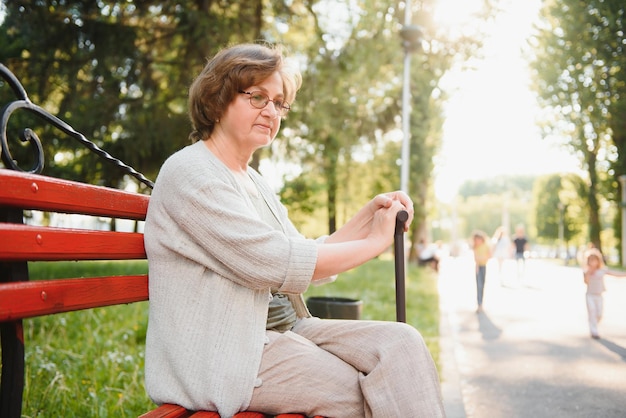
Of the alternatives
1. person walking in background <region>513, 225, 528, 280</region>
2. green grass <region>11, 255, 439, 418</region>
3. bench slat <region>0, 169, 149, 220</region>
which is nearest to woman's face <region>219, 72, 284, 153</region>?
bench slat <region>0, 169, 149, 220</region>

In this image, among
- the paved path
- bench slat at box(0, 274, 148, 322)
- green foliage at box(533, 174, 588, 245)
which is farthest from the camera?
green foliage at box(533, 174, 588, 245)

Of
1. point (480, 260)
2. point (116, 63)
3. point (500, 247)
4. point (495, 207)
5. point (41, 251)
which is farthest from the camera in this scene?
point (495, 207)

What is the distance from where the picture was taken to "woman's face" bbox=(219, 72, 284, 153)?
2.13 meters

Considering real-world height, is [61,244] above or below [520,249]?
above

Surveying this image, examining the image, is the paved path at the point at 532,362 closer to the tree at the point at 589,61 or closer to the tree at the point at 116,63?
the tree at the point at 589,61

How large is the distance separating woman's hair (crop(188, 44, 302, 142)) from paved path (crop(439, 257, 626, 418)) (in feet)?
8.54

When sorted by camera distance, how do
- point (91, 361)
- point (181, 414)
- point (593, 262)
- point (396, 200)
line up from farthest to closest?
point (593, 262) → point (91, 361) → point (396, 200) → point (181, 414)

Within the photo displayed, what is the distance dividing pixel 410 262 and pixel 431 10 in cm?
1064

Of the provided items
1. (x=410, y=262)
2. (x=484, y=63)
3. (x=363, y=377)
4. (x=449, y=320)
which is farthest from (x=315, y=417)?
(x=410, y=262)

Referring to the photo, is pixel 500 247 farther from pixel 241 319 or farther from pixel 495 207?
pixel 495 207

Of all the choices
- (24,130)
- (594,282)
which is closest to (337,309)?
(24,130)

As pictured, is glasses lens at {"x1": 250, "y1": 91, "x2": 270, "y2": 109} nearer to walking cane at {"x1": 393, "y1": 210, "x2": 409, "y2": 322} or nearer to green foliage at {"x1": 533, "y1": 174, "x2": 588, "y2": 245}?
walking cane at {"x1": 393, "y1": 210, "x2": 409, "y2": 322}

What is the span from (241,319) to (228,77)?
32.2 inches

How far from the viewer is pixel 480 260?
36.6ft
